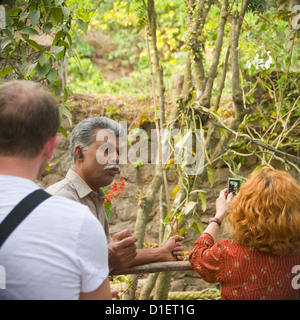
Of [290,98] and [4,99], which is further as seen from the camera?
[290,98]

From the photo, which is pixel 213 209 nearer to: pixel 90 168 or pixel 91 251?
pixel 90 168

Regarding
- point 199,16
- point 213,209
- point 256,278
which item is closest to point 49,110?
point 256,278

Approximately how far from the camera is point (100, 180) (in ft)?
6.10

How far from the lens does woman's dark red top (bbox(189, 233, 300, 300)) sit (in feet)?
4.79

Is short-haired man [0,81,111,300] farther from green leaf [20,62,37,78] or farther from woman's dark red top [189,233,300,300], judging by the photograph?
green leaf [20,62,37,78]

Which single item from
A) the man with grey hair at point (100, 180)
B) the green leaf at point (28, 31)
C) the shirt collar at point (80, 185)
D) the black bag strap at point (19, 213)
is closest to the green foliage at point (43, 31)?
the green leaf at point (28, 31)

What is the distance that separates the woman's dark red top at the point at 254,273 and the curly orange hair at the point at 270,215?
0.11ft

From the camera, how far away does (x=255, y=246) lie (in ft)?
4.80

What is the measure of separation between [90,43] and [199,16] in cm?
615

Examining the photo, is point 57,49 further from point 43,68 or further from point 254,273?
point 254,273
